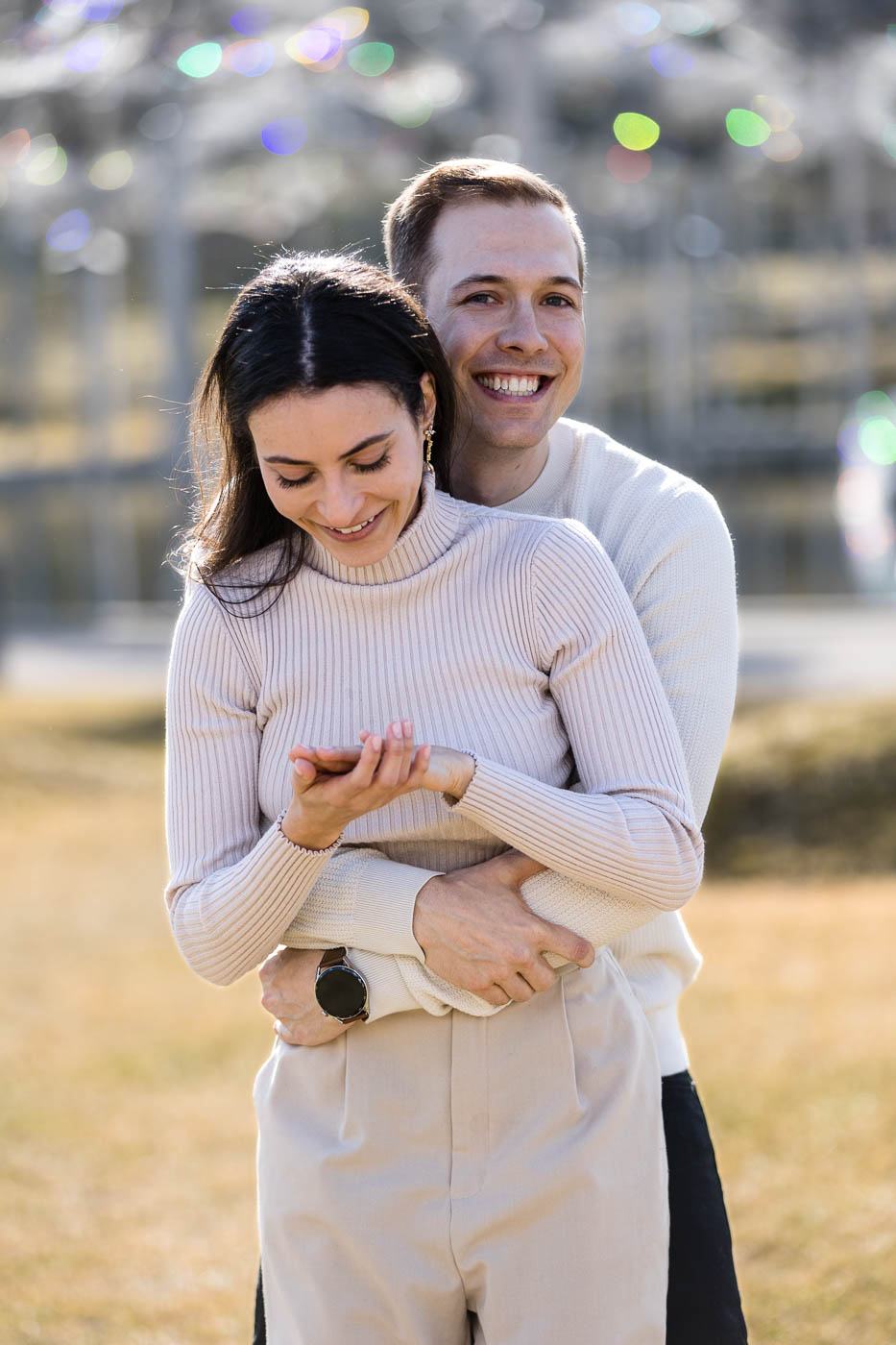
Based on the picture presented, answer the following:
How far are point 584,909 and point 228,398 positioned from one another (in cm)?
67

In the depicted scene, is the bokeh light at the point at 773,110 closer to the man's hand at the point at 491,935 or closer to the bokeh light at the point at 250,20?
the bokeh light at the point at 250,20

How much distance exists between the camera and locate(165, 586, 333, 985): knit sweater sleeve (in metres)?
1.71

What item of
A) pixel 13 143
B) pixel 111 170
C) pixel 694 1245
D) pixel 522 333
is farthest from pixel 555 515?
pixel 111 170

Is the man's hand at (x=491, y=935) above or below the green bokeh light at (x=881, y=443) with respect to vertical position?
below

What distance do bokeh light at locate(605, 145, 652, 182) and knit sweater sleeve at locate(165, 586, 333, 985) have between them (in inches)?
711

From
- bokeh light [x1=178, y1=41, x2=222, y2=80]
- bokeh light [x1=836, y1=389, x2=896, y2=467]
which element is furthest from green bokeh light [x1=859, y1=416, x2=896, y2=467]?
bokeh light [x1=178, y1=41, x2=222, y2=80]

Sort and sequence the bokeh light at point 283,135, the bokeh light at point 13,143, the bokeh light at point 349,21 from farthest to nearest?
the bokeh light at point 283,135 < the bokeh light at point 13,143 < the bokeh light at point 349,21

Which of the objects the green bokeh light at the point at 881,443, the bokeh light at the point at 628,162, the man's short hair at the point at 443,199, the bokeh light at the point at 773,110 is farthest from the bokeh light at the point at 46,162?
the man's short hair at the point at 443,199

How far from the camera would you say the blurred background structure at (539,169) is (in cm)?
1508

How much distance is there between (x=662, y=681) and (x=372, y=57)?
14.1 m

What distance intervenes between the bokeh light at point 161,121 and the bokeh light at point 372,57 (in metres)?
2.11

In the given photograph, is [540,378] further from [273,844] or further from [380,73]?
[380,73]

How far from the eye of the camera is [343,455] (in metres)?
1.63

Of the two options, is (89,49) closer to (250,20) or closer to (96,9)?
(250,20)
